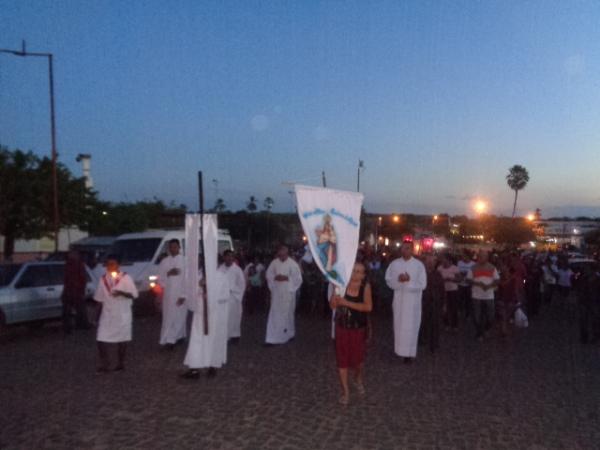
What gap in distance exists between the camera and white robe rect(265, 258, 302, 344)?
11.3 metres

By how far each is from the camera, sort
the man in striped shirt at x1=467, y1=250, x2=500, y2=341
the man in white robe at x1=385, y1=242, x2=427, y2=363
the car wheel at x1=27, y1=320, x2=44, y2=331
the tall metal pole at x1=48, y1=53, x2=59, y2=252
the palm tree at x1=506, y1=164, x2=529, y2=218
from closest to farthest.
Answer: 1. the man in white robe at x1=385, y1=242, x2=427, y2=363
2. the man in striped shirt at x1=467, y1=250, x2=500, y2=341
3. the car wheel at x1=27, y1=320, x2=44, y2=331
4. the tall metal pole at x1=48, y1=53, x2=59, y2=252
5. the palm tree at x1=506, y1=164, x2=529, y2=218

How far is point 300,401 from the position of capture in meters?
7.31

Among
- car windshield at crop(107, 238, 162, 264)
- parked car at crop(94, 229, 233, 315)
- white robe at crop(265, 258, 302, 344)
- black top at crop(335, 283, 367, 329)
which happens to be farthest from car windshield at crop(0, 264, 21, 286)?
black top at crop(335, 283, 367, 329)

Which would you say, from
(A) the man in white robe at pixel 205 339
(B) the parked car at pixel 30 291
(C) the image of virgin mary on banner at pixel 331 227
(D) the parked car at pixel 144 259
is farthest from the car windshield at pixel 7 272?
(C) the image of virgin mary on banner at pixel 331 227

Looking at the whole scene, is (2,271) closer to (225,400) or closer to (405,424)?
(225,400)

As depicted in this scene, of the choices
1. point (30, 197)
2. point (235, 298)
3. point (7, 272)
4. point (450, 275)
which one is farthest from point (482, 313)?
point (30, 197)

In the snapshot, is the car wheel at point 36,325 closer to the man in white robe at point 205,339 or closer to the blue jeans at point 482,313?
the man in white robe at point 205,339

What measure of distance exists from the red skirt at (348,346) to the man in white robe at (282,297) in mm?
4053

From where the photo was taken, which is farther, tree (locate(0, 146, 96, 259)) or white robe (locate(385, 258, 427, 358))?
tree (locate(0, 146, 96, 259))

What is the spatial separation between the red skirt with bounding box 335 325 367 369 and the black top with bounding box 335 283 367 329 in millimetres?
48

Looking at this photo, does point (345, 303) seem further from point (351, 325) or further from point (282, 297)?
point (282, 297)

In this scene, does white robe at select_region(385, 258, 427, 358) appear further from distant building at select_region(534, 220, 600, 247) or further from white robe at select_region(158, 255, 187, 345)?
distant building at select_region(534, 220, 600, 247)

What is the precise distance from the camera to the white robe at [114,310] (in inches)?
347

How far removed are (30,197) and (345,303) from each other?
2620 centimetres
